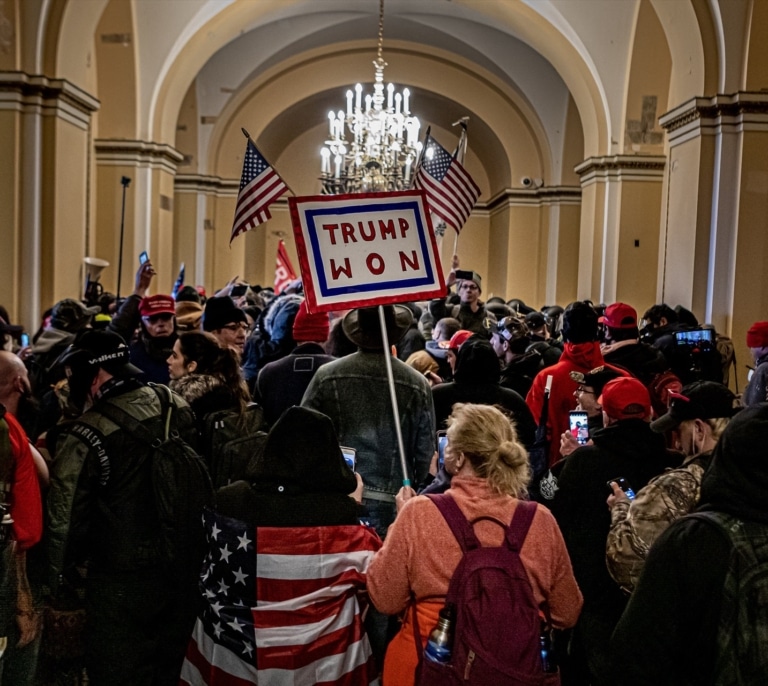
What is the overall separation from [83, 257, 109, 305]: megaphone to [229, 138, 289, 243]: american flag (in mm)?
3617

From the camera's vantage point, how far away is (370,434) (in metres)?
4.55

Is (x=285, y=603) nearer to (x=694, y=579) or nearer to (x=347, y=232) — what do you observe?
(x=694, y=579)

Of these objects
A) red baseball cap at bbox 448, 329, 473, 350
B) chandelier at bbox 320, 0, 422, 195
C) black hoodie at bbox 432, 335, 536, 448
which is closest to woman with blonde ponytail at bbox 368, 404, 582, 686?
black hoodie at bbox 432, 335, 536, 448

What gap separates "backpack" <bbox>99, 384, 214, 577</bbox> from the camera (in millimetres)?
3756

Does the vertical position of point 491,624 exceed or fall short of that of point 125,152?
it falls short

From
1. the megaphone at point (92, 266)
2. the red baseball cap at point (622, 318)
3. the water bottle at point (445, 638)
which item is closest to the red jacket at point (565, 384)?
the red baseball cap at point (622, 318)

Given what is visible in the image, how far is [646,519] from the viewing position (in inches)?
121

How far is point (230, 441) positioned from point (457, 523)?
181 centimetres

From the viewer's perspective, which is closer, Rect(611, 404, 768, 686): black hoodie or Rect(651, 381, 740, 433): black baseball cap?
Rect(611, 404, 768, 686): black hoodie

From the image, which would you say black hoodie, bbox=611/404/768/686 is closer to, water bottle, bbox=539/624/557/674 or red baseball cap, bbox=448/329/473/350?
water bottle, bbox=539/624/557/674

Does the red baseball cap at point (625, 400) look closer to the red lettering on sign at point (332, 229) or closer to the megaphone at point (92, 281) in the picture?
the red lettering on sign at point (332, 229)

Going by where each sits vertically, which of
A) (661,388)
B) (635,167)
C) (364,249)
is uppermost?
(635,167)

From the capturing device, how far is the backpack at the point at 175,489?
3.76 m

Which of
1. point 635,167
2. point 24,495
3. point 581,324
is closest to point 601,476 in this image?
point 581,324
